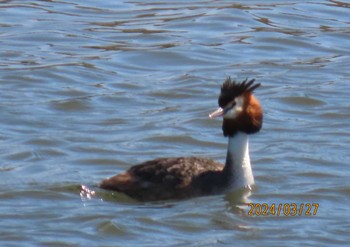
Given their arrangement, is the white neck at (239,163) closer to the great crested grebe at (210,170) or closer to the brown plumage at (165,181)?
the great crested grebe at (210,170)

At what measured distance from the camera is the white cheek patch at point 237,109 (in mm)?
12562

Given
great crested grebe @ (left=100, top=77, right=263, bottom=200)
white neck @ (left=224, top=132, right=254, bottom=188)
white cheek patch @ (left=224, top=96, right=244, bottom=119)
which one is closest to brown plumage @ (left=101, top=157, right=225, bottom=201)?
great crested grebe @ (left=100, top=77, right=263, bottom=200)

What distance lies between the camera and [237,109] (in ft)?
41.2

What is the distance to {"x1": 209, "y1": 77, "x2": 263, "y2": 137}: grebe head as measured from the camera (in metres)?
12.6

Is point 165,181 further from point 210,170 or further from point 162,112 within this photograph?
point 162,112

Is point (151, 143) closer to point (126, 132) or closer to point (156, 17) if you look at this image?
point (126, 132)

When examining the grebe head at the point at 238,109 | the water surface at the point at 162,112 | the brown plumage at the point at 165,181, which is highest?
the grebe head at the point at 238,109

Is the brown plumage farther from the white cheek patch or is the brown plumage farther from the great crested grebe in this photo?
the white cheek patch

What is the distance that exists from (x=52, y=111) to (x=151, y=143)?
5.47 ft

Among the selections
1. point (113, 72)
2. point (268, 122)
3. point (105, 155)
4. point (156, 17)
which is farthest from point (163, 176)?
point (156, 17)

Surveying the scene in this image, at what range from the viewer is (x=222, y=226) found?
11852 mm

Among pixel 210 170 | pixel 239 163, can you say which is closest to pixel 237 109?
pixel 239 163
